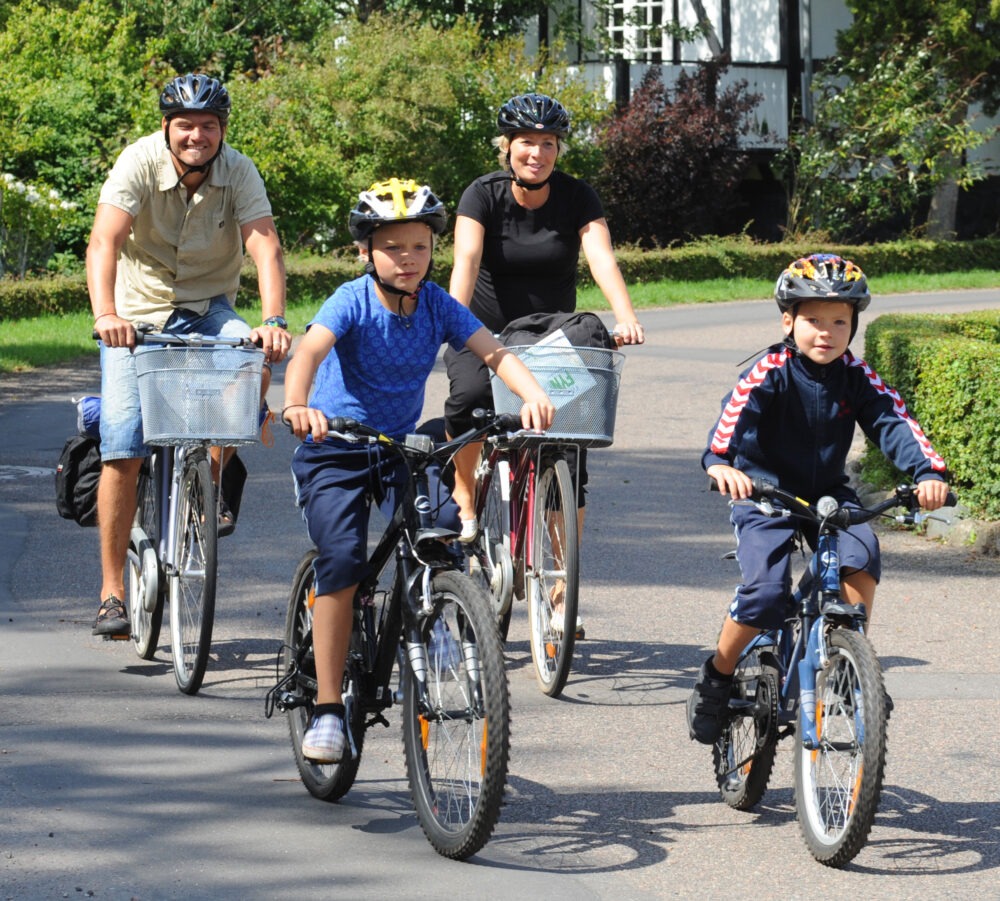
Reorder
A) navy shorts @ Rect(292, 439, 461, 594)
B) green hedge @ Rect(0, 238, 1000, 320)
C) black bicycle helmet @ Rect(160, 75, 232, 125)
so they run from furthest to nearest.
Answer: green hedge @ Rect(0, 238, 1000, 320)
black bicycle helmet @ Rect(160, 75, 232, 125)
navy shorts @ Rect(292, 439, 461, 594)

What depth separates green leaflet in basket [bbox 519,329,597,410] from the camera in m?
6.23

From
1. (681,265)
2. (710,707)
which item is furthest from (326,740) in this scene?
(681,265)

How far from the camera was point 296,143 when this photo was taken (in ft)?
94.7

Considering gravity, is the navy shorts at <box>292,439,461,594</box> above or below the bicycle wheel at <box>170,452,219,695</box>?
above

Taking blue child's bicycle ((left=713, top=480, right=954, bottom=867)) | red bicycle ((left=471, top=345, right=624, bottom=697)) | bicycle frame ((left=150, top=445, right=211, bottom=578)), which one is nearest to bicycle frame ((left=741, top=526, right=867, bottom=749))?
blue child's bicycle ((left=713, top=480, right=954, bottom=867))

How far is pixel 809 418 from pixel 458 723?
1.36 m

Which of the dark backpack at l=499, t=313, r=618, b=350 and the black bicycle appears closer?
the black bicycle

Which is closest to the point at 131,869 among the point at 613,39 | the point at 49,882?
the point at 49,882

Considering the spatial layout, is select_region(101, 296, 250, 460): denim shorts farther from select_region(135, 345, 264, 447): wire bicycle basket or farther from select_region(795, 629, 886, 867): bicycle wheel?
select_region(795, 629, 886, 867): bicycle wheel

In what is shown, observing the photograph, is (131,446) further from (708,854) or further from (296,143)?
(296,143)

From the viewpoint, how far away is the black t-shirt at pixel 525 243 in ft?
22.9

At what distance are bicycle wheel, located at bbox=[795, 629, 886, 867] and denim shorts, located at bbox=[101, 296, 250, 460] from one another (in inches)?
115

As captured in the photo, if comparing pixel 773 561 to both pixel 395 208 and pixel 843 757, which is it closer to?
pixel 843 757

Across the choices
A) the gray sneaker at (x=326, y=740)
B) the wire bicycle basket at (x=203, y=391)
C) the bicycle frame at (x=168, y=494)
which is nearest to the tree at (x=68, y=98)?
the bicycle frame at (x=168, y=494)
